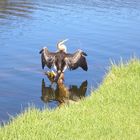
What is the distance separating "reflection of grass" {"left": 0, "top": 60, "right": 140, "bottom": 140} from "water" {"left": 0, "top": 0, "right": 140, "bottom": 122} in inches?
93.3

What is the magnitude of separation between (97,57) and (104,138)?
11220 millimetres

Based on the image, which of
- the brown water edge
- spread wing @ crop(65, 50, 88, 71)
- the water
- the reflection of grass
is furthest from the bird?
the reflection of grass

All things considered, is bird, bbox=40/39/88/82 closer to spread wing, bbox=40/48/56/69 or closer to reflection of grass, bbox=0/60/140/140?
spread wing, bbox=40/48/56/69

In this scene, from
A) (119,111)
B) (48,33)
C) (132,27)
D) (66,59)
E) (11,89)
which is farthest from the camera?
(132,27)

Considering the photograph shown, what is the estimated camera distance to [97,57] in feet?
65.7

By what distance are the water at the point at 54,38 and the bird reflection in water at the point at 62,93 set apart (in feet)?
0.32

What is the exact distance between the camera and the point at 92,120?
10.1 m

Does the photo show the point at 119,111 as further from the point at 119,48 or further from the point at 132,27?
the point at 132,27

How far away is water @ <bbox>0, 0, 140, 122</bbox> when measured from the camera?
1562 centimetres

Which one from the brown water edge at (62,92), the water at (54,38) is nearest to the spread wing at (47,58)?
the water at (54,38)

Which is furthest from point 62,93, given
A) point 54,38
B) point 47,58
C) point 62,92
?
point 54,38

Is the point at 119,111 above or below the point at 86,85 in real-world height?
above

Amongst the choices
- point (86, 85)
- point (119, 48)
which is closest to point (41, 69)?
point (86, 85)

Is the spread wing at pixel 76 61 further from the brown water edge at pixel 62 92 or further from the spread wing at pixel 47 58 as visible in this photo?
the brown water edge at pixel 62 92
